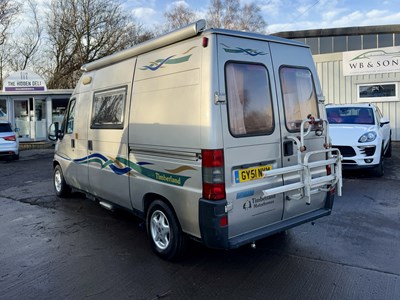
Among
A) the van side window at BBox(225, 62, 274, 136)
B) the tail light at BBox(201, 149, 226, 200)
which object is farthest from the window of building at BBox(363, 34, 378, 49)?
the tail light at BBox(201, 149, 226, 200)

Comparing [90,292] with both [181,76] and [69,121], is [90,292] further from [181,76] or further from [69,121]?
[69,121]

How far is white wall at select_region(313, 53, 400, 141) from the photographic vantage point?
14.9 m

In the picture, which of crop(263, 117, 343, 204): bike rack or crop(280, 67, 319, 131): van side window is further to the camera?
crop(280, 67, 319, 131): van side window

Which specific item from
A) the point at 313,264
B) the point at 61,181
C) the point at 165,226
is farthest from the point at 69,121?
the point at 313,264

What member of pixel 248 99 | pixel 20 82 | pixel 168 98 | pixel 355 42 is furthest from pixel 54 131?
pixel 355 42

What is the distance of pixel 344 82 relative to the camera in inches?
619

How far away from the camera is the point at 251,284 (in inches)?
142

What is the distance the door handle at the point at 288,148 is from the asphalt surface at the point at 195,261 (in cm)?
119

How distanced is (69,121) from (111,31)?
82.0ft

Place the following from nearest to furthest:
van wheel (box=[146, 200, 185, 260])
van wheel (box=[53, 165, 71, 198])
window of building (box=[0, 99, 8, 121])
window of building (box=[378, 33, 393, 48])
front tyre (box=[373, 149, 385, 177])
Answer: van wheel (box=[146, 200, 185, 260]) → van wheel (box=[53, 165, 71, 198]) → front tyre (box=[373, 149, 385, 177]) → window of building (box=[0, 99, 8, 121]) → window of building (box=[378, 33, 393, 48])

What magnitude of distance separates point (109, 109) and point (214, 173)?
2.31m

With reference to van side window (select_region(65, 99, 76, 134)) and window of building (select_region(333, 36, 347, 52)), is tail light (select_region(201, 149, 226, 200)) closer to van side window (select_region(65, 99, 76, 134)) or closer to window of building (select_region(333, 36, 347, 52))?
van side window (select_region(65, 99, 76, 134))

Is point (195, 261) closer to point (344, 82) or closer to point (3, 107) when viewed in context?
point (344, 82)

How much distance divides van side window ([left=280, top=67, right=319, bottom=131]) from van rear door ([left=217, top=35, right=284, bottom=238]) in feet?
0.70
